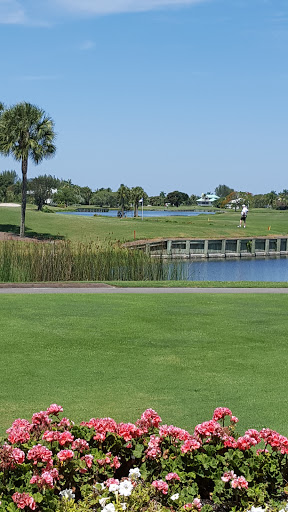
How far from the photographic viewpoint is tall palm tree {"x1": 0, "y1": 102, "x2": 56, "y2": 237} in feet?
153

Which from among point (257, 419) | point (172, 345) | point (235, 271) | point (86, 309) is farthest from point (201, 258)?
point (257, 419)

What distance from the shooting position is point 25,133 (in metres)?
47.0

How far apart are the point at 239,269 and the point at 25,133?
17.8m

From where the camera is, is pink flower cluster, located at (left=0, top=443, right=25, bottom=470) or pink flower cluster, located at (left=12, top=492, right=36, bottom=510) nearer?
pink flower cluster, located at (left=12, top=492, right=36, bottom=510)

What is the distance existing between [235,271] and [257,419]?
35411 millimetres

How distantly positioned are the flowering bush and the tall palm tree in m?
43.2

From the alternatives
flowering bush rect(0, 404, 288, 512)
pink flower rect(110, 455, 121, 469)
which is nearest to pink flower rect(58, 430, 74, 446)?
flowering bush rect(0, 404, 288, 512)

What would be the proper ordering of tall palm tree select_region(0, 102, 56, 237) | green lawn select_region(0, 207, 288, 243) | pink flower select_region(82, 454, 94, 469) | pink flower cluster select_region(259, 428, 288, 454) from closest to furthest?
pink flower select_region(82, 454, 94, 469) < pink flower cluster select_region(259, 428, 288, 454) < tall palm tree select_region(0, 102, 56, 237) < green lawn select_region(0, 207, 288, 243)

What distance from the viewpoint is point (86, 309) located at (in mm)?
14000

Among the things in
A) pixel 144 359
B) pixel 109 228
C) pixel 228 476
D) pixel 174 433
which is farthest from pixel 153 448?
pixel 109 228

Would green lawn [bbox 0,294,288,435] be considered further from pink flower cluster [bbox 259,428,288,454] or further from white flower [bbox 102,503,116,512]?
white flower [bbox 102,503,116,512]

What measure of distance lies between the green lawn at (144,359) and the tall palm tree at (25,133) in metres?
33.5

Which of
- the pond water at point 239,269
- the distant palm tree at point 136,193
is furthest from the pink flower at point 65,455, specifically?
the distant palm tree at point 136,193

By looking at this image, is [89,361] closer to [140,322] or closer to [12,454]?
[140,322]
